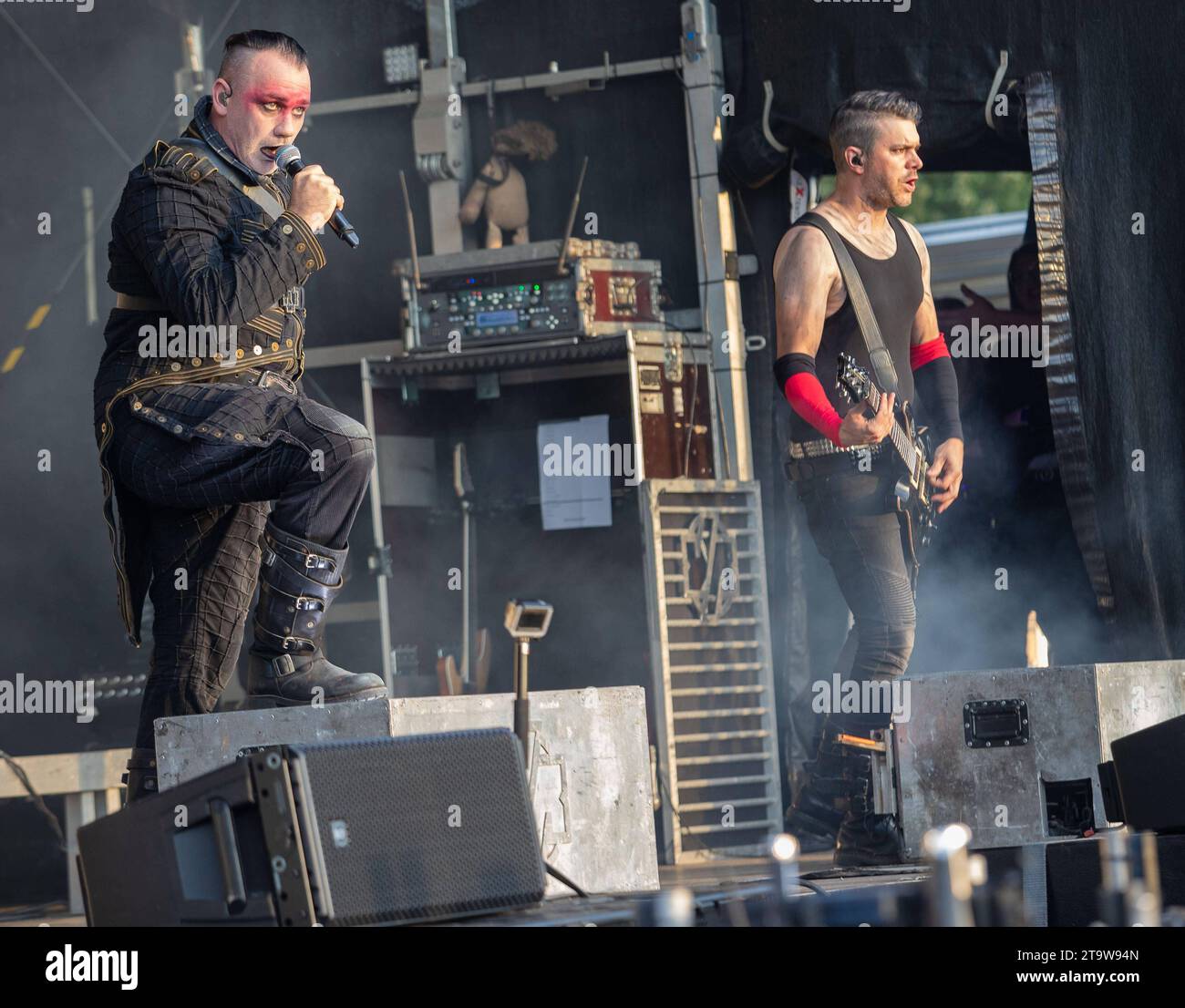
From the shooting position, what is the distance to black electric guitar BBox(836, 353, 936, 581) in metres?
4.51

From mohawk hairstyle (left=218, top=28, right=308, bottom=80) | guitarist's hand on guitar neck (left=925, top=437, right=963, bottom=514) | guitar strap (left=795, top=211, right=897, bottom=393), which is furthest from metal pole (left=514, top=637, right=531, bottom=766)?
guitarist's hand on guitar neck (left=925, top=437, right=963, bottom=514)

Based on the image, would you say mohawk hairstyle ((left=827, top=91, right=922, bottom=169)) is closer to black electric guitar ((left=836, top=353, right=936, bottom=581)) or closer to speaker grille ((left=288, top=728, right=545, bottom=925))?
black electric guitar ((left=836, top=353, right=936, bottom=581))

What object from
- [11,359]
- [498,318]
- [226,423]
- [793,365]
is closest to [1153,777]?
[793,365]

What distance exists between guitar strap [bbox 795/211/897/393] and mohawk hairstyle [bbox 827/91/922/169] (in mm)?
304

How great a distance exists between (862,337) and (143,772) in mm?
2250

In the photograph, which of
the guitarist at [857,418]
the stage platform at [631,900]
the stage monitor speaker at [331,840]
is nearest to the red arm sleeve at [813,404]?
the guitarist at [857,418]

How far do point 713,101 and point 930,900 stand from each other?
4.31 m

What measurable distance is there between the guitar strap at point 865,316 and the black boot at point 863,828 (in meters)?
0.98

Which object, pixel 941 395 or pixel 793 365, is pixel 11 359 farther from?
pixel 941 395

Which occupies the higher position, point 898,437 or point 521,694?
point 898,437

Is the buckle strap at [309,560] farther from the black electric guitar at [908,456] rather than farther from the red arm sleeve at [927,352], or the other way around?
the red arm sleeve at [927,352]

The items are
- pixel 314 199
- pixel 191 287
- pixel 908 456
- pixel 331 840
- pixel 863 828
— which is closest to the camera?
pixel 331 840

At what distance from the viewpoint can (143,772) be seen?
12.0ft

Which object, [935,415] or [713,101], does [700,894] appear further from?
[713,101]
